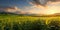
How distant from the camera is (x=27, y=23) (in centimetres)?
253

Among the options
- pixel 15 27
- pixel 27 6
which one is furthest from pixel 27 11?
pixel 15 27

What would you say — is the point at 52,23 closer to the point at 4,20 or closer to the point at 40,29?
the point at 40,29

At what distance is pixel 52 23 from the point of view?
2520 millimetres

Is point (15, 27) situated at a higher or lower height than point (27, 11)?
lower

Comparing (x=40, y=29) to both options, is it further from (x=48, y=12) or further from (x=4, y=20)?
(x=4, y=20)

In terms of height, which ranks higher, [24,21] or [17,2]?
[17,2]

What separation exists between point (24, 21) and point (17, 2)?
249mm

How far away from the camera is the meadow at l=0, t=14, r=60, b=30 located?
252cm

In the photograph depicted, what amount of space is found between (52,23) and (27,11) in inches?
13.3

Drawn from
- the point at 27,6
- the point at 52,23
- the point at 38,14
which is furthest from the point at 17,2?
the point at 52,23

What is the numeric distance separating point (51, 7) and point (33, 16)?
0.25 metres

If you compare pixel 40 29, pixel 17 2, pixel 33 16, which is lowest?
pixel 40 29

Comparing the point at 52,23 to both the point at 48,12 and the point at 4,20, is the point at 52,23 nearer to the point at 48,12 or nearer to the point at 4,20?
the point at 48,12

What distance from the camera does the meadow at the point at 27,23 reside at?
8.25ft
